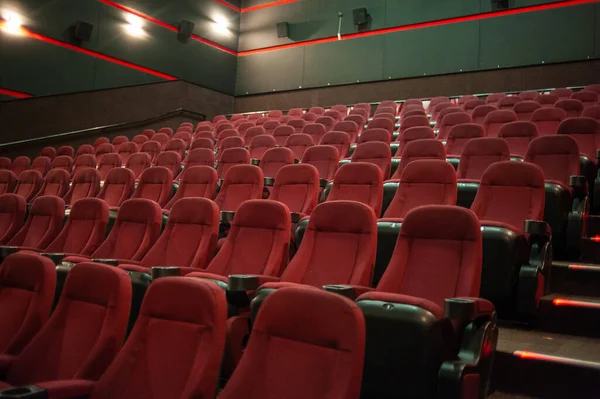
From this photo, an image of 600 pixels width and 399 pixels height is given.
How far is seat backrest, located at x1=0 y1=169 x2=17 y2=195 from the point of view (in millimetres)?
2324

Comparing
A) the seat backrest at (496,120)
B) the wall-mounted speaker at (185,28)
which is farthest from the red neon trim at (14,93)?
the seat backrest at (496,120)

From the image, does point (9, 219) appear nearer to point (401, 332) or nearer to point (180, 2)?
point (401, 332)

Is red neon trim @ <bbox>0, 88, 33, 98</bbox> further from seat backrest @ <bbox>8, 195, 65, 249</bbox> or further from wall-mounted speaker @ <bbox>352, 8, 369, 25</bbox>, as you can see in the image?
wall-mounted speaker @ <bbox>352, 8, 369, 25</bbox>

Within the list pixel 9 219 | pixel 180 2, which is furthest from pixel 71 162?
pixel 180 2

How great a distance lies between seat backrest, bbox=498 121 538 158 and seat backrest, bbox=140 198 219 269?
1059 mm

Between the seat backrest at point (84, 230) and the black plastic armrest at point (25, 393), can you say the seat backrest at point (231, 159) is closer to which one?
the seat backrest at point (84, 230)

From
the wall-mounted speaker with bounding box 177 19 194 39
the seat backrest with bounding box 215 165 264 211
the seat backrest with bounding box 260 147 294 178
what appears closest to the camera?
the seat backrest with bounding box 215 165 264 211

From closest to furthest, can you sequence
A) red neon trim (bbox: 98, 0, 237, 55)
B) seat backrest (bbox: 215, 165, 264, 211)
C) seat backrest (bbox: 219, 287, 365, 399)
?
1. seat backrest (bbox: 219, 287, 365, 399)
2. seat backrest (bbox: 215, 165, 264, 211)
3. red neon trim (bbox: 98, 0, 237, 55)

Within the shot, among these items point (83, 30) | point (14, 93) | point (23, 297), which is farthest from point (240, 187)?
point (83, 30)

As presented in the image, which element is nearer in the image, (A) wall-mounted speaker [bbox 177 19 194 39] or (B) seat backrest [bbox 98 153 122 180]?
(B) seat backrest [bbox 98 153 122 180]

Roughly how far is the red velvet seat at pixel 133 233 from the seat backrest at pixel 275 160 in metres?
0.58

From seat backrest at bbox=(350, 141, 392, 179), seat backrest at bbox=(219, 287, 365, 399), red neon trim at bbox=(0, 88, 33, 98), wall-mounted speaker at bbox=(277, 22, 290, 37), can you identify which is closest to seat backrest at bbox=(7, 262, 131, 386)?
seat backrest at bbox=(219, 287, 365, 399)

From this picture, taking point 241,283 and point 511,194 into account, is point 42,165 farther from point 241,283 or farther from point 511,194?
point 511,194

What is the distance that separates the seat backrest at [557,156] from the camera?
137 cm
